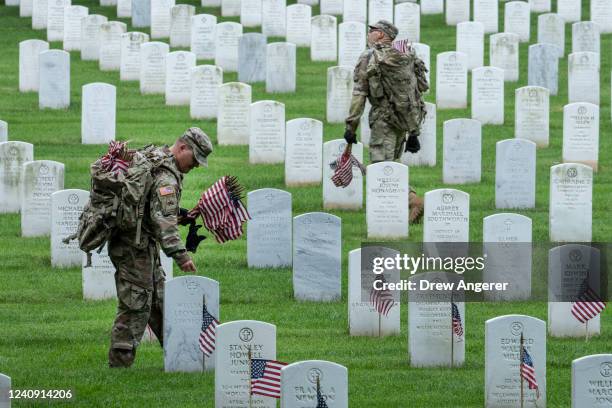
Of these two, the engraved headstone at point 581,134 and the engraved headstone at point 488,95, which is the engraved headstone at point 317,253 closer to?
the engraved headstone at point 581,134

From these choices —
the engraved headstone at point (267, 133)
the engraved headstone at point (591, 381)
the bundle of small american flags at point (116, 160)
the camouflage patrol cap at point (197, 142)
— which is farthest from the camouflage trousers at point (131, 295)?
the engraved headstone at point (267, 133)

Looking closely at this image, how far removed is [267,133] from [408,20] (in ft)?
28.4

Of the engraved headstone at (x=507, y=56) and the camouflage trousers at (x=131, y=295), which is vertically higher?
the engraved headstone at (x=507, y=56)

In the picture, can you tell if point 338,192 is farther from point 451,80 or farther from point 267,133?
point 451,80

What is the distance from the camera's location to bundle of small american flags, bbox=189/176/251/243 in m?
12.2

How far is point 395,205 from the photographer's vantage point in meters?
16.6

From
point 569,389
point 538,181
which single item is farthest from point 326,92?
point 569,389

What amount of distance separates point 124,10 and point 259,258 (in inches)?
633

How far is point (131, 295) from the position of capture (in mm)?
11672

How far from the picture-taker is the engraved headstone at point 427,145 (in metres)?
19.6

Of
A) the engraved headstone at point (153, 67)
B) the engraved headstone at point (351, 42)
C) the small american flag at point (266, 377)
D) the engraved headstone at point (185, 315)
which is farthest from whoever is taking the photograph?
the engraved headstone at point (351, 42)

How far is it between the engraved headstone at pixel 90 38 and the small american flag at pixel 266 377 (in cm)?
1694

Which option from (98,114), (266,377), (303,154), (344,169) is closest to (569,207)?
(344,169)

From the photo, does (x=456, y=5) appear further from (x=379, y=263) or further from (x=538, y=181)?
(x=379, y=263)
